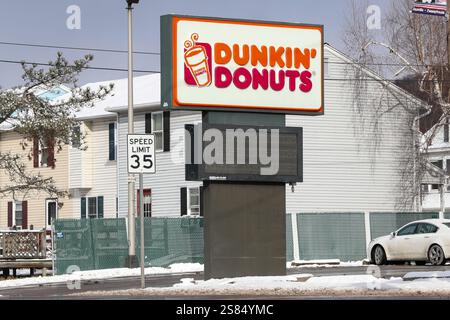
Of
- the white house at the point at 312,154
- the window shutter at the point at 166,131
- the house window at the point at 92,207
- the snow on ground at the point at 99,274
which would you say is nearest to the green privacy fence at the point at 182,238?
the snow on ground at the point at 99,274

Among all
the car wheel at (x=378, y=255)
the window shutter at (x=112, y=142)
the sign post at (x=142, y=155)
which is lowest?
the car wheel at (x=378, y=255)

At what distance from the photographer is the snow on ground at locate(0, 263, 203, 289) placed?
1138 inches

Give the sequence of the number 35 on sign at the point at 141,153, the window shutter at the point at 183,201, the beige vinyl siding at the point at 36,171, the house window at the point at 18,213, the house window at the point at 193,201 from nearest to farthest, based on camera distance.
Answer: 1. the number 35 on sign at the point at 141,153
2. the house window at the point at 193,201
3. the window shutter at the point at 183,201
4. the beige vinyl siding at the point at 36,171
5. the house window at the point at 18,213

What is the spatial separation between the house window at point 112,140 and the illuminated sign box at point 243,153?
2475cm

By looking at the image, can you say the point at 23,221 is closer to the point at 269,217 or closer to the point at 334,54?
the point at 334,54

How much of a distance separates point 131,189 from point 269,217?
389 inches

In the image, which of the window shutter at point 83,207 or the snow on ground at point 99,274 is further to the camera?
the window shutter at point 83,207

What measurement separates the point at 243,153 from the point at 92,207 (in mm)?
26901

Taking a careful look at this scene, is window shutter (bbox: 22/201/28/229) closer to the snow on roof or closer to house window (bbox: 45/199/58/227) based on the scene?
house window (bbox: 45/199/58/227)

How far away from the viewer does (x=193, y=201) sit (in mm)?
47250

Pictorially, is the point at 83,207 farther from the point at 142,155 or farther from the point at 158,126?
the point at 142,155

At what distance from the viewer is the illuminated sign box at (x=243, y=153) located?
2528cm

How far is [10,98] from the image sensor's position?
3425 cm

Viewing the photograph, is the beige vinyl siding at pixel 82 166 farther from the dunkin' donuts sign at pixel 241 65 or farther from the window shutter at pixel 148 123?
the dunkin' donuts sign at pixel 241 65
